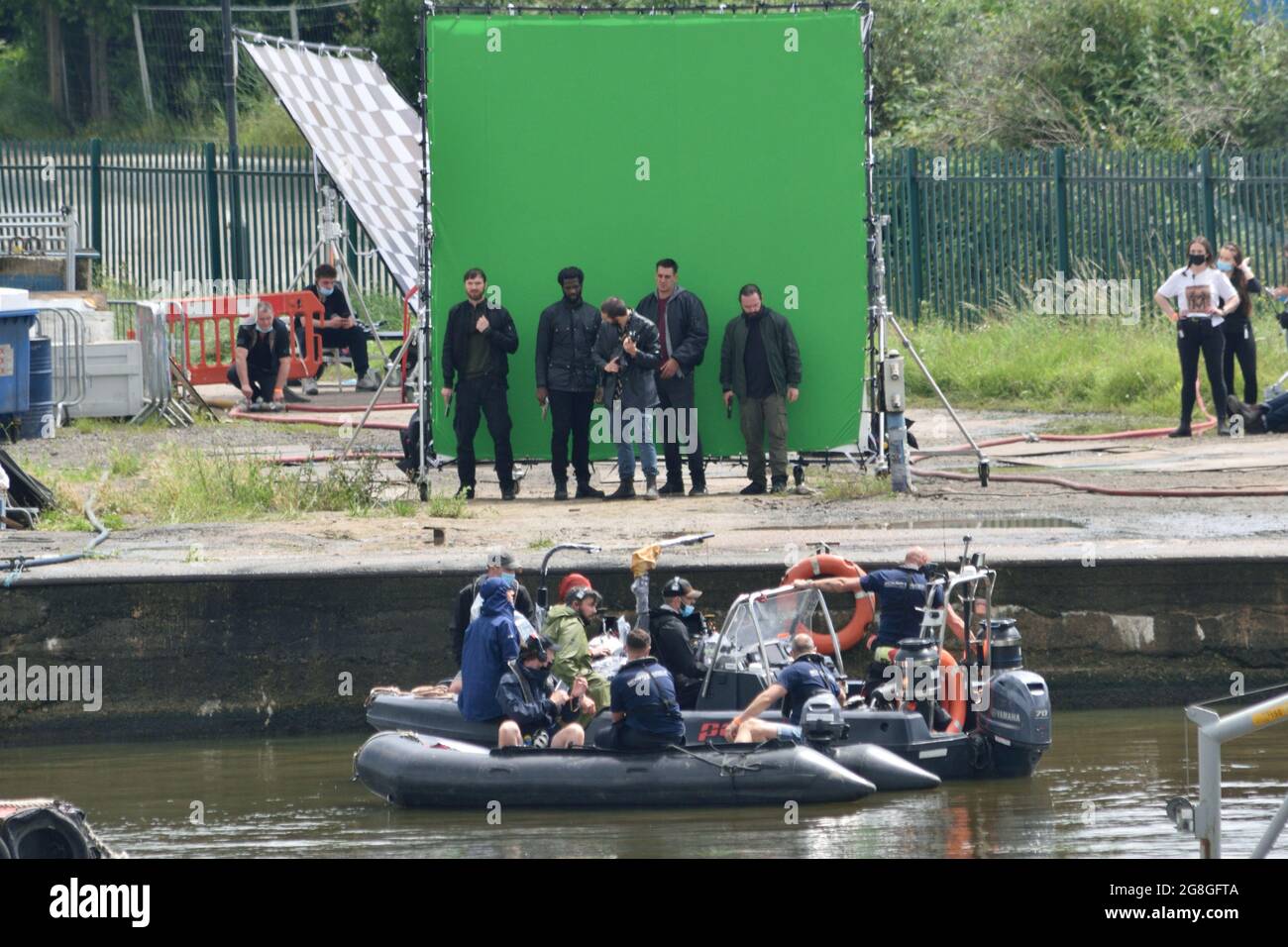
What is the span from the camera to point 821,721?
11.9 metres

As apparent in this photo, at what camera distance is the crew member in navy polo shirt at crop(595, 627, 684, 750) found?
11695mm

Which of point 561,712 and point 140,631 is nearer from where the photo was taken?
point 561,712

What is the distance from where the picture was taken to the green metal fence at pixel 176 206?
28.4 m

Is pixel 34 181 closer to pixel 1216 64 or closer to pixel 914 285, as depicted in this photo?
pixel 914 285

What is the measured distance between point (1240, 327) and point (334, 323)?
10.5 m

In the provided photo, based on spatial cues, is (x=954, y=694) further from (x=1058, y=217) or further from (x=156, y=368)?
(x=1058, y=217)

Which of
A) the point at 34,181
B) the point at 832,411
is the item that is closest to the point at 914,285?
the point at 832,411

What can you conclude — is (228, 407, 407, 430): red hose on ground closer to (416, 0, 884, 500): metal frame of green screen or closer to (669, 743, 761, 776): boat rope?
(416, 0, 884, 500): metal frame of green screen

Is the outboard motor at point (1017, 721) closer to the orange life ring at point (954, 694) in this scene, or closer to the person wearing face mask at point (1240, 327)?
the orange life ring at point (954, 694)

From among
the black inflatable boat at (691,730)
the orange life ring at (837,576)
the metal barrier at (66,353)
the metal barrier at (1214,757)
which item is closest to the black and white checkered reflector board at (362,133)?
the metal barrier at (66,353)

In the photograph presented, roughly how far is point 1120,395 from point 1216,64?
30.9 ft

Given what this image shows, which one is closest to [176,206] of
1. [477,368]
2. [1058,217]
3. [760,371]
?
[1058,217]

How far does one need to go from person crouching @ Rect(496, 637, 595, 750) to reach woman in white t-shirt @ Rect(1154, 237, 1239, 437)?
9153 millimetres

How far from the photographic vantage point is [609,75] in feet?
59.2
